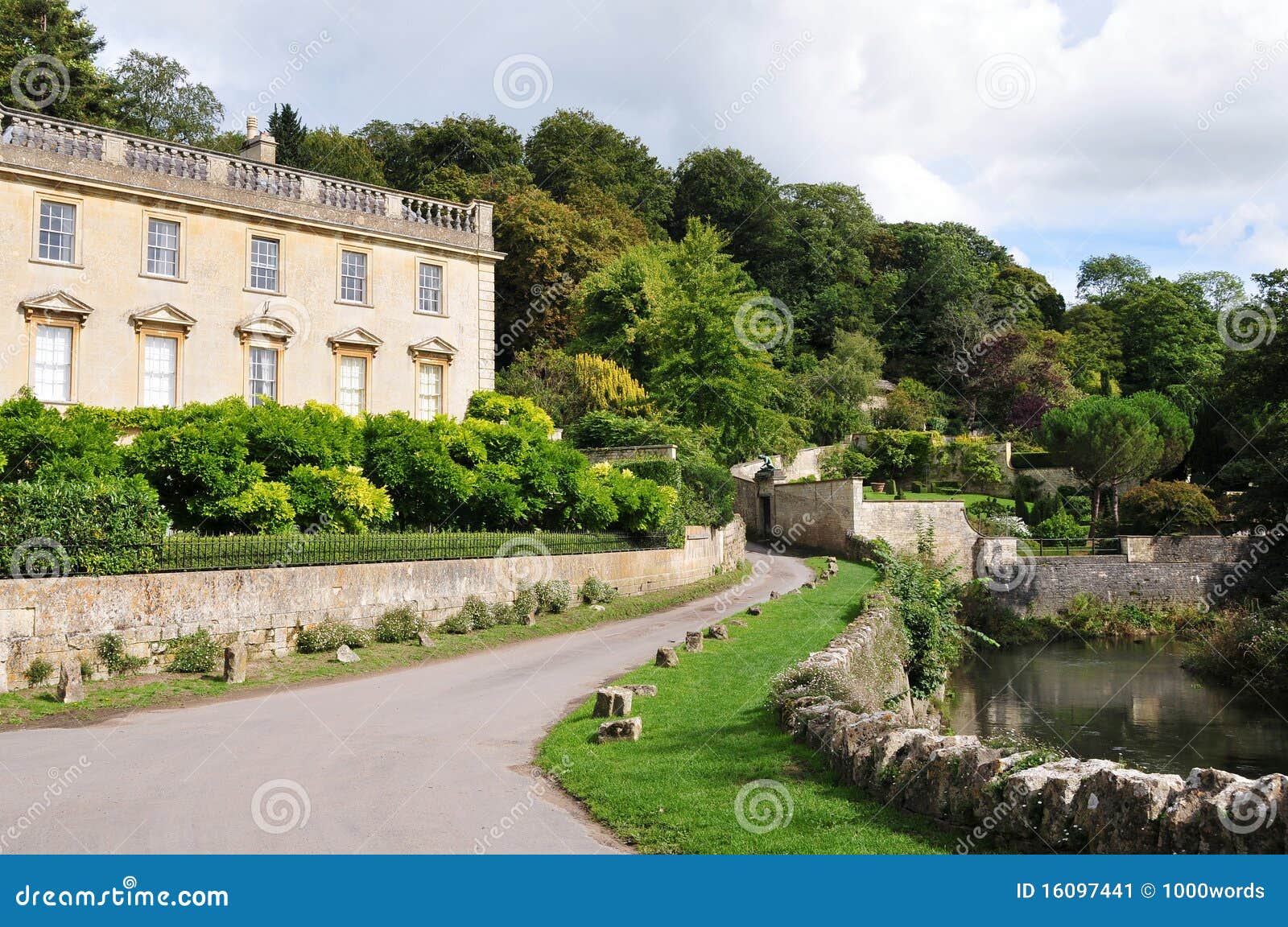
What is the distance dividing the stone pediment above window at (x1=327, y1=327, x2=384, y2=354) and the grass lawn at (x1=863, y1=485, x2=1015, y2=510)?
24092mm

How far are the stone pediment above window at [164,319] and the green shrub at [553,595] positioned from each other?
12.1 metres

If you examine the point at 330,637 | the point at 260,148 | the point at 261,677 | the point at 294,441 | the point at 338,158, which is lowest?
the point at 261,677

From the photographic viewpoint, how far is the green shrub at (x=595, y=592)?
941 inches

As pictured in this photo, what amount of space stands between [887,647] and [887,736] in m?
9.80

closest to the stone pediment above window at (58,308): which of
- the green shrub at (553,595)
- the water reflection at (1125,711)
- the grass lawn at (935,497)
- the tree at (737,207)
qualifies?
the green shrub at (553,595)

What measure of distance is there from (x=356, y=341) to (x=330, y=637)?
1333 centimetres

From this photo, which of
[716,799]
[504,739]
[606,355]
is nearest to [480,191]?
[606,355]

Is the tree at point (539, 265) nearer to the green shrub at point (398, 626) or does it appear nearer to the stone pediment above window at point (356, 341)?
the stone pediment above window at point (356, 341)

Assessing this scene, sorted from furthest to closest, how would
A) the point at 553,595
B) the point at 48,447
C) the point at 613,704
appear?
1. the point at 553,595
2. the point at 48,447
3. the point at 613,704

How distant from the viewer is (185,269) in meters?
25.6

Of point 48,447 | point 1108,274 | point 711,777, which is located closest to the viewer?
point 711,777

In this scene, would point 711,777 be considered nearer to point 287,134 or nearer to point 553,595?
point 553,595

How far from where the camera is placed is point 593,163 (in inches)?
2527

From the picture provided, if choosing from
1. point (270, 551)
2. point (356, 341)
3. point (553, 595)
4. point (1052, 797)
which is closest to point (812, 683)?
point (1052, 797)
